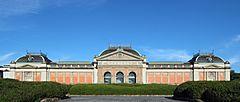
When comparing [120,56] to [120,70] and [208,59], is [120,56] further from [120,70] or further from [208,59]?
[208,59]

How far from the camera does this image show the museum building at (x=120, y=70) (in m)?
80.6

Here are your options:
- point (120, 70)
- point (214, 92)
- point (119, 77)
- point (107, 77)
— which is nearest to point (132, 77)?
point (119, 77)

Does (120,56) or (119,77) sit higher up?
(120,56)

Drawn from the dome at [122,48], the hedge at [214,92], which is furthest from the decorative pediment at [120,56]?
the hedge at [214,92]

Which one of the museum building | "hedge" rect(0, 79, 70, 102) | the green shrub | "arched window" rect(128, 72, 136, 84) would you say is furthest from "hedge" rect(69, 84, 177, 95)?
"arched window" rect(128, 72, 136, 84)

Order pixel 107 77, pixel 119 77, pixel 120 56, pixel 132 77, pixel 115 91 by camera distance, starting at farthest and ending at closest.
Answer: pixel 119 77
pixel 132 77
pixel 107 77
pixel 120 56
pixel 115 91

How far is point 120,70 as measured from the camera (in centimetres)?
8100

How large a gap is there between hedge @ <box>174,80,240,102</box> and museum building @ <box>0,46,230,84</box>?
43.5 metres

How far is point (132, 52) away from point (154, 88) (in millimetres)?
32063

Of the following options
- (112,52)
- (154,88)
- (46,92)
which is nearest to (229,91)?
(46,92)

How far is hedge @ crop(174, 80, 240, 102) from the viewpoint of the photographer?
710 inches

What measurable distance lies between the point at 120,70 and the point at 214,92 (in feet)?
195

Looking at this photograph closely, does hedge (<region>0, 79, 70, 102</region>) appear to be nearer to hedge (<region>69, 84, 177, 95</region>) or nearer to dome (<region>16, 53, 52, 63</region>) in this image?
hedge (<region>69, 84, 177, 95</region>)

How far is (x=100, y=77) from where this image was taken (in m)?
80.6
